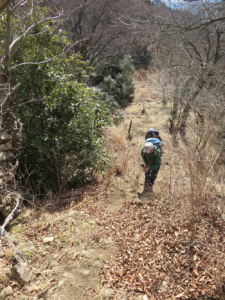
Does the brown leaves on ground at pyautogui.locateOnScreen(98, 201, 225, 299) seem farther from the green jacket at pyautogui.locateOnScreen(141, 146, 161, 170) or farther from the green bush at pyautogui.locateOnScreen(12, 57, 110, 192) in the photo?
the green bush at pyautogui.locateOnScreen(12, 57, 110, 192)

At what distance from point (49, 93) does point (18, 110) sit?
79 centimetres

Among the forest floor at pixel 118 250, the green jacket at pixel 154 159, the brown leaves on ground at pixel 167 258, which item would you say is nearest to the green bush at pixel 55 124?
the forest floor at pixel 118 250

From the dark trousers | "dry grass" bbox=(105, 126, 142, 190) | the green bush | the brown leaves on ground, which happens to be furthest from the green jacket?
the green bush

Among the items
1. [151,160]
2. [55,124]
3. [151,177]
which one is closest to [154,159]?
[151,160]

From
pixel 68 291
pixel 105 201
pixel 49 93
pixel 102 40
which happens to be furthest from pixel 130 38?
pixel 68 291

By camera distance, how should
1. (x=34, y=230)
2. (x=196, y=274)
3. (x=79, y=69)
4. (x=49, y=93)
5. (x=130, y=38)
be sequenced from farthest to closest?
1. (x=130, y=38)
2. (x=79, y=69)
3. (x=49, y=93)
4. (x=34, y=230)
5. (x=196, y=274)

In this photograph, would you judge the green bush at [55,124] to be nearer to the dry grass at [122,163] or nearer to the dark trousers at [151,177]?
the dry grass at [122,163]

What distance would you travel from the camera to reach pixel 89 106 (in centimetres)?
483

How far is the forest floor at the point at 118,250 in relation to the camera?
239 cm

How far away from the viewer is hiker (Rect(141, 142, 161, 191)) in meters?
4.18

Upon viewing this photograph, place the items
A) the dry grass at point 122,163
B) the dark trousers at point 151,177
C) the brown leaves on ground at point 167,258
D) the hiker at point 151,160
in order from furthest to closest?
the dry grass at point 122,163 → the dark trousers at point 151,177 → the hiker at point 151,160 → the brown leaves on ground at point 167,258

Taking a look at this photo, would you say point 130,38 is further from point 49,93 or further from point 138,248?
point 138,248

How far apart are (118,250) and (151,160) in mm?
2060

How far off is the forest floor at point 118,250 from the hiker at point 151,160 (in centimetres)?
38
